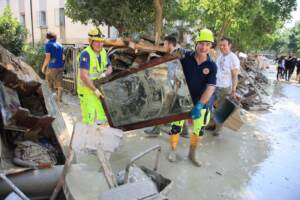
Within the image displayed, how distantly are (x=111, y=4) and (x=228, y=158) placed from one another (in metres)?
6.65

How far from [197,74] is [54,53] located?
164 inches

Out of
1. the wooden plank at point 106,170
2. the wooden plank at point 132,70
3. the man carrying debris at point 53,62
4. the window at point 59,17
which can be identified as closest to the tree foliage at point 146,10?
the man carrying debris at point 53,62

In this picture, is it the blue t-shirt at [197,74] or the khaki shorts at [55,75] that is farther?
the khaki shorts at [55,75]

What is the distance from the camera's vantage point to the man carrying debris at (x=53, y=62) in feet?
23.5

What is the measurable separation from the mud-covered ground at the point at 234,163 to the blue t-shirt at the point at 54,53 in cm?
104

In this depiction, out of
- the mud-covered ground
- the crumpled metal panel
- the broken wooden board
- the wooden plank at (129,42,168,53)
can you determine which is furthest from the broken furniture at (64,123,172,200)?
the wooden plank at (129,42,168,53)

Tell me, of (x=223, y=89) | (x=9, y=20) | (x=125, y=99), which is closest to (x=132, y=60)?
(x=223, y=89)

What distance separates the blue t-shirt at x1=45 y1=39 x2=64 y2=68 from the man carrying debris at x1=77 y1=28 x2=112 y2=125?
3338 millimetres

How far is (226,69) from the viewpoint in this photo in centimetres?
570

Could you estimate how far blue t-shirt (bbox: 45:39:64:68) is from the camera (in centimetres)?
718

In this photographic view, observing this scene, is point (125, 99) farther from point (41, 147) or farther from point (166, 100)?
point (41, 147)

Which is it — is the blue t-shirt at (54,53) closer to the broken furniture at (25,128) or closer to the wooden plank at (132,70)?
the broken furniture at (25,128)

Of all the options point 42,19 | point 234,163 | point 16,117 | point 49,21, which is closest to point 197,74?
point 234,163

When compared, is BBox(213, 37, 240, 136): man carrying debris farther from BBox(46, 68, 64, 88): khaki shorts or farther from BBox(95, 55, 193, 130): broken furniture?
BBox(46, 68, 64, 88): khaki shorts
